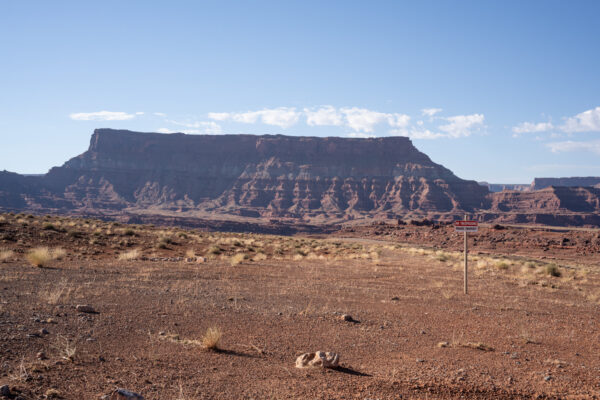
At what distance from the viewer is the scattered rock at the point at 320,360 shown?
20.1 ft

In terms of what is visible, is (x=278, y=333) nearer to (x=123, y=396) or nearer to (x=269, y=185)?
(x=123, y=396)

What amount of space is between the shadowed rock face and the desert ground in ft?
389

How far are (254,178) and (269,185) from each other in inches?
283

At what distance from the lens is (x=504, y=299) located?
1377cm

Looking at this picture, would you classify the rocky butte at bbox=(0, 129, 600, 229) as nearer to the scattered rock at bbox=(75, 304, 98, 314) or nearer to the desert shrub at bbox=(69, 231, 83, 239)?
the desert shrub at bbox=(69, 231, 83, 239)

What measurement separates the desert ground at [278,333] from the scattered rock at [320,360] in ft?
0.34

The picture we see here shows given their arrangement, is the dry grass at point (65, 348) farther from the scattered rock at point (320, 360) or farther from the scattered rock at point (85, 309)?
the scattered rock at point (320, 360)

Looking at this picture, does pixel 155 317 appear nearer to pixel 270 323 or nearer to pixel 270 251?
pixel 270 323

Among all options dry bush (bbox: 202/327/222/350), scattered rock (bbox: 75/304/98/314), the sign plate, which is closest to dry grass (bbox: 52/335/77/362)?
dry bush (bbox: 202/327/222/350)

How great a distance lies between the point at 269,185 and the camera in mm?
153000

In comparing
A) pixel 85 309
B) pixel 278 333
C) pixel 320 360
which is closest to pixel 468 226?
pixel 278 333

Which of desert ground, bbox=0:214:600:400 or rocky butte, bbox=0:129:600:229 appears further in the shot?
rocky butte, bbox=0:129:600:229

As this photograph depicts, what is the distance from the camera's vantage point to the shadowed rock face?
5399 inches

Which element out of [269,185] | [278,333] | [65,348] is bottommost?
[278,333]
